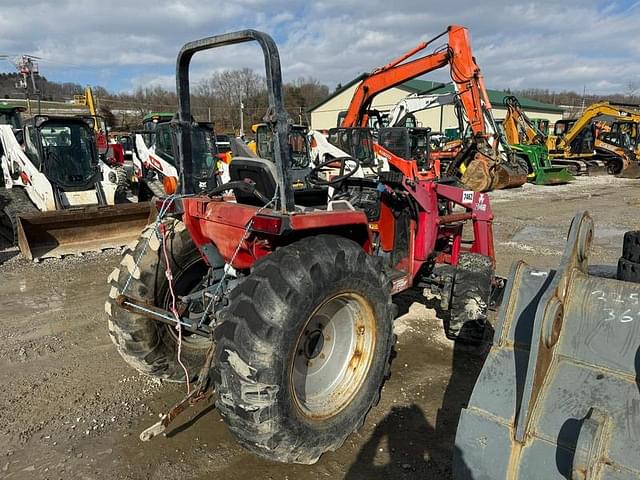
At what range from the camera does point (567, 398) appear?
1861 mm

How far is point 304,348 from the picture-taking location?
2766 mm

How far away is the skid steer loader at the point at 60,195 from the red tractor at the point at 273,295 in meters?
4.83

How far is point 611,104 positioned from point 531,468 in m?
20.9

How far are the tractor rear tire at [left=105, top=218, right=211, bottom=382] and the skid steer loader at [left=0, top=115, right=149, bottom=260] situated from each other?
4.74 m

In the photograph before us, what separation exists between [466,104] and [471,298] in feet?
32.6

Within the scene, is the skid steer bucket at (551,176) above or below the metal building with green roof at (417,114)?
below

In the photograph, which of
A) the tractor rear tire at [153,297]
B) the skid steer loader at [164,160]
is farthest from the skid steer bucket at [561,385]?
the skid steer loader at [164,160]

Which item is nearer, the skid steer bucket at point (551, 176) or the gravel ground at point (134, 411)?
the gravel ground at point (134, 411)

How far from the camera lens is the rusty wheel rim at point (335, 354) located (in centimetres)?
273

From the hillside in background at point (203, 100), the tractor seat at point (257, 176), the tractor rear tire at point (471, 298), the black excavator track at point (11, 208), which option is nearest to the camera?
the tractor seat at point (257, 176)

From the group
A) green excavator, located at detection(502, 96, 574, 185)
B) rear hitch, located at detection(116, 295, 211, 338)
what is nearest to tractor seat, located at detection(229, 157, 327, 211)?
rear hitch, located at detection(116, 295, 211, 338)

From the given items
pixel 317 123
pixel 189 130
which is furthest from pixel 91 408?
pixel 317 123

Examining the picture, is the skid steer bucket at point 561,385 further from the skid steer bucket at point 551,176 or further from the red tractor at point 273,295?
the skid steer bucket at point 551,176

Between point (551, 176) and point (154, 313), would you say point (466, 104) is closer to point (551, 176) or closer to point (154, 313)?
point (551, 176)
